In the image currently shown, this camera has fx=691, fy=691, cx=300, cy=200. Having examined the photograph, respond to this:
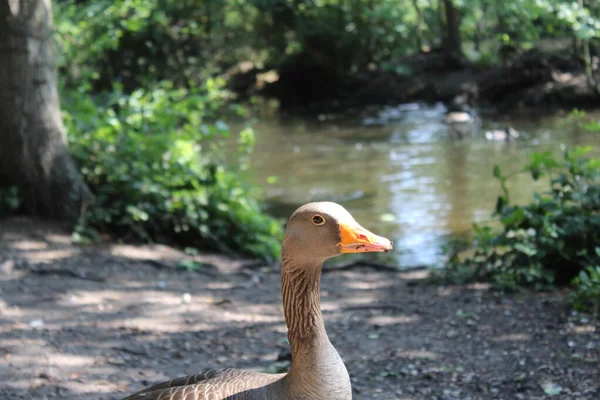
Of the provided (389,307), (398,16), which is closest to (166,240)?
(389,307)

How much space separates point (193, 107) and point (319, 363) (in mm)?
6167

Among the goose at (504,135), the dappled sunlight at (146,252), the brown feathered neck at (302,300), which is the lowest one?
the dappled sunlight at (146,252)

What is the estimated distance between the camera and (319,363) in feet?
9.28

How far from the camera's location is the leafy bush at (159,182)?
6906 mm

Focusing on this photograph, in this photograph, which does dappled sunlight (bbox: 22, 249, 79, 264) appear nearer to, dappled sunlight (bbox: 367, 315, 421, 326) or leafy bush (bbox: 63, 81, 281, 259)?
leafy bush (bbox: 63, 81, 281, 259)

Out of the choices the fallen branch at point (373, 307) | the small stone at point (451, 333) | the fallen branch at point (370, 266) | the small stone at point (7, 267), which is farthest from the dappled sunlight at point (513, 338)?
the small stone at point (7, 267)

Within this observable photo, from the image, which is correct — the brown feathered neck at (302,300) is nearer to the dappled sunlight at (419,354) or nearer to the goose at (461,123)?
the dappled sunlight at (419,354)

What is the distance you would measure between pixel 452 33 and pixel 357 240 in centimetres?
2197

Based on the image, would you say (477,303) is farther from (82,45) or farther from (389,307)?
(82,45)

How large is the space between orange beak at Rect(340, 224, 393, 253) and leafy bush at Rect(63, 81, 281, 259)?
14.4 feet

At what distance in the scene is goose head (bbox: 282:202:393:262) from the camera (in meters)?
2.70

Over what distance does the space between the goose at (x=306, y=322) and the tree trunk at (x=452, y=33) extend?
2097 cm

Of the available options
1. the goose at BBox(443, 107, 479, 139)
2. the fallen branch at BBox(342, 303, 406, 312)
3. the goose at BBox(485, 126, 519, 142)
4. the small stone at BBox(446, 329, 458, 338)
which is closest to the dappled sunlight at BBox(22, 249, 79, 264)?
the fallen branch at BBox(342, 303, 406, 312)

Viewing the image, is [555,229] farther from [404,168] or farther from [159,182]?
[404,168]
